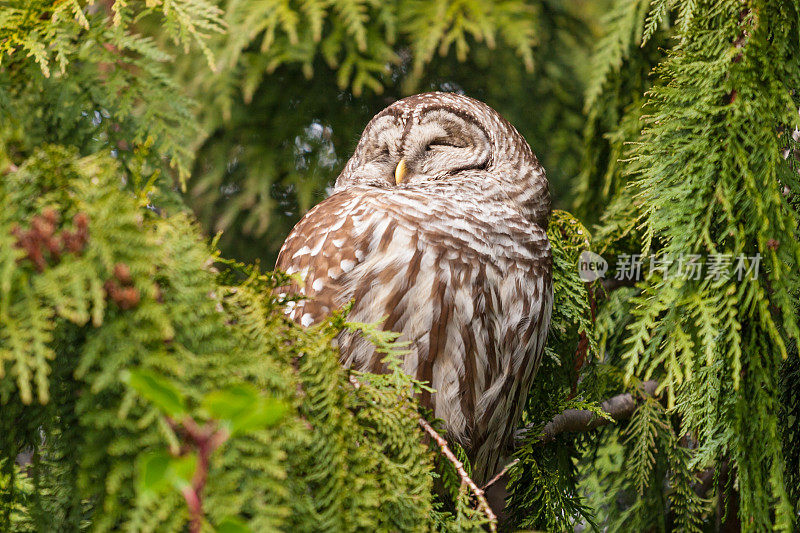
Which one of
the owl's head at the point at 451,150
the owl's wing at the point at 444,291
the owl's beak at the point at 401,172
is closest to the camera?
the owl's wing at the point at 444,291

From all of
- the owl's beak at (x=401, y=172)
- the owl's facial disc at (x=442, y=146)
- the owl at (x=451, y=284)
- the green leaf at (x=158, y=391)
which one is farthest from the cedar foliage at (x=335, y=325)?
the owl's beak at (x=401, y=172)

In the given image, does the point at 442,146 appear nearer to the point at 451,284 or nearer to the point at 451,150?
the point at 451,150

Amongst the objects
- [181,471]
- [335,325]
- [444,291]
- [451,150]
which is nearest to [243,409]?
[181,471]

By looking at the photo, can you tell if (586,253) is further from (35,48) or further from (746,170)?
(35,48)

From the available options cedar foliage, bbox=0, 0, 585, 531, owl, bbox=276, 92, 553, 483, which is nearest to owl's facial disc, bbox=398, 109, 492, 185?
owl, bbox=276, 92, 553, 483

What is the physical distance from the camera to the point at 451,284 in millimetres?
2061

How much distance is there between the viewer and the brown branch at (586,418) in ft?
7.69

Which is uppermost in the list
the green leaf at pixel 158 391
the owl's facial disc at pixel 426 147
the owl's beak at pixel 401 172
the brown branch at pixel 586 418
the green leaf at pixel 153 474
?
the owl's facial disc at pixel 426 147

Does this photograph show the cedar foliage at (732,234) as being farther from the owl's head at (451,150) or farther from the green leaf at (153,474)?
the green leaf at (153,474)

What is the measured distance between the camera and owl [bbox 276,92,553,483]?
2.05 meters

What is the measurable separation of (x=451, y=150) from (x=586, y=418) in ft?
3.62

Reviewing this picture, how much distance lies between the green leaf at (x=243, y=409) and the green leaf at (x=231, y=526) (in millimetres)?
114

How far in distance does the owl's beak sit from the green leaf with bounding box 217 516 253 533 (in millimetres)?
2015

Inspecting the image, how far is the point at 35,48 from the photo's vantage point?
72.3 inches
